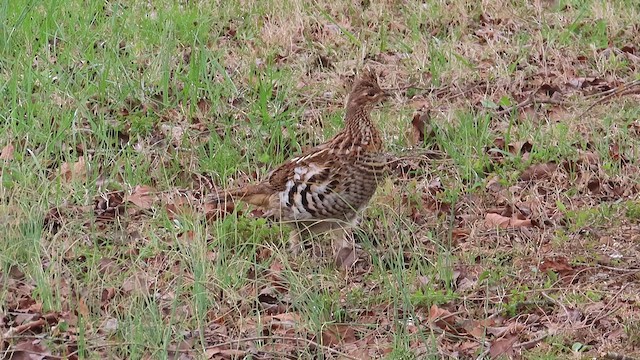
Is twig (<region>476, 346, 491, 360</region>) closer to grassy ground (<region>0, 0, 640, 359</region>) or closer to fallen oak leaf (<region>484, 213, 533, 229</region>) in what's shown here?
grassy ground (<region>0, 0, 640, 359</region>)

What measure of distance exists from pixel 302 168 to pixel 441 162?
1331 millimetres

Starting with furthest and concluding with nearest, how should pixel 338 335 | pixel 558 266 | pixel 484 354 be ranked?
pixel 558 266
pixel 338 335
pixel 484 354

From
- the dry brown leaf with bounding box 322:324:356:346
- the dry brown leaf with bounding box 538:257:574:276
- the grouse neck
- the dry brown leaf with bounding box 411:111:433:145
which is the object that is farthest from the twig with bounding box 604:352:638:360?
the dry brown leaf with bounding box 411:111:433:145

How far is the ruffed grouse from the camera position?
6.81 meters

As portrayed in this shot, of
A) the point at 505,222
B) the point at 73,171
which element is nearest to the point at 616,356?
the point at 505,222

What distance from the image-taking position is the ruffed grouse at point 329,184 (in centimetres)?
681

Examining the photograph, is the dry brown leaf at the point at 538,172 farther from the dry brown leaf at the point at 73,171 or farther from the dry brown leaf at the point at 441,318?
the dry brown leaf at the point at 73,171

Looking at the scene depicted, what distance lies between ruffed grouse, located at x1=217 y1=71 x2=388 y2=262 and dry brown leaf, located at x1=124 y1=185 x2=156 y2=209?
24.6 inches

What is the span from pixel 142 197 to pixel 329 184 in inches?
51.6

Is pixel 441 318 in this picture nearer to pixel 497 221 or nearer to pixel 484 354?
pixel 484 354

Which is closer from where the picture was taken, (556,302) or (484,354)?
(484,354)

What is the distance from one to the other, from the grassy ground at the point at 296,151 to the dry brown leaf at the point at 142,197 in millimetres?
40

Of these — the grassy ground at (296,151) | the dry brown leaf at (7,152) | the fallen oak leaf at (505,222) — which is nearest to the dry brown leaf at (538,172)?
the grassy ground at (296,151)

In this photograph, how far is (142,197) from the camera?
7453 millimetres
